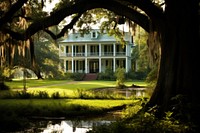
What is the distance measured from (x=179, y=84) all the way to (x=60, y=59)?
5606 cm

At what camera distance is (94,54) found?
6359 cm

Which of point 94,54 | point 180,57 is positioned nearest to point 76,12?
point 180,57

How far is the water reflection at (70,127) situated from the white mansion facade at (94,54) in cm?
4837

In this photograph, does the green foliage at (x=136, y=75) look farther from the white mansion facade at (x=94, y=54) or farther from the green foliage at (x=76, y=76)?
the green foliage at (x=76, y=76)

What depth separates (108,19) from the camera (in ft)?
73.5

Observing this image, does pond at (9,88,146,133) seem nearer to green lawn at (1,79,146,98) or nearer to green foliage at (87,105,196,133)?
green foliage at (87,105,196,133)

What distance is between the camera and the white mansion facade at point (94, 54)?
2472 inches

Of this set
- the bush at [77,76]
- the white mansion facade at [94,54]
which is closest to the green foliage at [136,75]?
the white mansion facade at [94,54]

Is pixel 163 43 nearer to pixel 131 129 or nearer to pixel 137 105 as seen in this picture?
pixel 137 105

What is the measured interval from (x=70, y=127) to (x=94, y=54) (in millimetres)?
51368

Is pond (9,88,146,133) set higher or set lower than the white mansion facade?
lower

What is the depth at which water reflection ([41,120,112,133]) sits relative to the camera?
1162 cm

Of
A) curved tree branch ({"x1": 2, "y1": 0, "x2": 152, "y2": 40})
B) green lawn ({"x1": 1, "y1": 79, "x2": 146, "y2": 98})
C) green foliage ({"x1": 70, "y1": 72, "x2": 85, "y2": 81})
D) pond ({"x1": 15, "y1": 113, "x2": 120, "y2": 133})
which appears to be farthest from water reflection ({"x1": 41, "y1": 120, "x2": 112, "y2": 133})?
green foliage ({"x1": 70, "y1": 72, "x2": 85, "y2": 81})

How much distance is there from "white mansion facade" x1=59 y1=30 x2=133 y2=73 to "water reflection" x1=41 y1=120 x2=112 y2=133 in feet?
159
